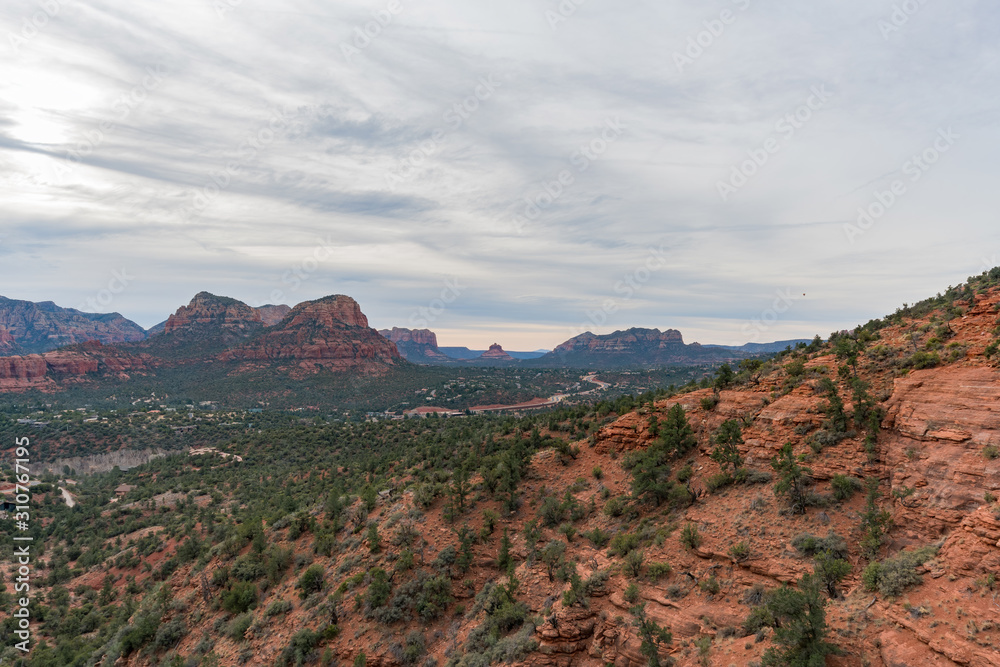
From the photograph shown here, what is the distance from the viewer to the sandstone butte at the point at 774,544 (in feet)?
37.8

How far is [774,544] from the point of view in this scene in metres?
16.4

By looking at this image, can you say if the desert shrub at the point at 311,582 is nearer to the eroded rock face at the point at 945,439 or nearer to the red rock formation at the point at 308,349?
the eroded rock face at the point at 945,439

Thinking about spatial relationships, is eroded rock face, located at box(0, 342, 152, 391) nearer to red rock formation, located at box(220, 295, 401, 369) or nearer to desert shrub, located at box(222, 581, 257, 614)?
red rock formation, located at box(220, 295, 401, 369)

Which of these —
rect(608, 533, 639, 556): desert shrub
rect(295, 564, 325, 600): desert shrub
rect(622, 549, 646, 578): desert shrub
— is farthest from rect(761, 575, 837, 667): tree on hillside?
rect(295, 564, 325, 600): desert shrub

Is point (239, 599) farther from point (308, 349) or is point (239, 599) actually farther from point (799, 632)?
point (308, 349)

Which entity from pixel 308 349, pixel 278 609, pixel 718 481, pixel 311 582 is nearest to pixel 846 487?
pixel 718 481

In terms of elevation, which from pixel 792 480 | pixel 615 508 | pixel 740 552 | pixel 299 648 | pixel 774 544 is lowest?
pixel 299 648

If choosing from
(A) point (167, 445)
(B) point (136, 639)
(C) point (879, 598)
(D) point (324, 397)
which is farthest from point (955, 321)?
(D) point (324, 397)

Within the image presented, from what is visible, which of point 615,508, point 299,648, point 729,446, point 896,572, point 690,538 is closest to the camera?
point 896,572

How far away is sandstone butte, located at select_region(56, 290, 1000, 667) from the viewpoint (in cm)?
1153

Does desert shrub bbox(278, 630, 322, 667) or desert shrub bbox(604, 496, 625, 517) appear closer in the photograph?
desert shrub bbox(278, 630, 322, 667)

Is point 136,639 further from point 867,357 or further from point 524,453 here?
point 867,357

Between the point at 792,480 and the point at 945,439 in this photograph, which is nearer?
the point at 945,439

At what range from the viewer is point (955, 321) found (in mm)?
20281
